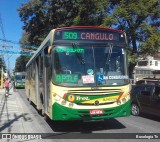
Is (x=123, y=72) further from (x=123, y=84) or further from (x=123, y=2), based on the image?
(x=123, y=2)

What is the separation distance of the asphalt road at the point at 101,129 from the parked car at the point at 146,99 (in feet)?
1.61

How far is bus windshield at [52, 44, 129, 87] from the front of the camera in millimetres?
9867

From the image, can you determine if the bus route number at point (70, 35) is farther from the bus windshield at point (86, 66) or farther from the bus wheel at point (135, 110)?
the bus wheel at point (135, 110)

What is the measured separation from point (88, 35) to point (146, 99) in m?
4.54

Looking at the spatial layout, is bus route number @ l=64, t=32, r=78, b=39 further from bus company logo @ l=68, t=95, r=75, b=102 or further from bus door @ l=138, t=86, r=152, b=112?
bus door @ l=138, t=86, r=152, b=112

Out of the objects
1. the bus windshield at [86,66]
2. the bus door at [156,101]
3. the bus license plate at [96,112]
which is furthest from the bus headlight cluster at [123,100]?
the bus door at [156,101]

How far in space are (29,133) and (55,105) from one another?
121cm

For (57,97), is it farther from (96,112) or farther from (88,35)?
(88,35)

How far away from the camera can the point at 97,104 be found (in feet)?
32.3

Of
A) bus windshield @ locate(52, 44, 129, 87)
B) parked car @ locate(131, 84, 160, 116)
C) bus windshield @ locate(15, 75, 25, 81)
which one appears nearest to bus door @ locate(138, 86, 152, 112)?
parked car @ locate(131, 84, 160, 116)

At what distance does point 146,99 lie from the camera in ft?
44.4

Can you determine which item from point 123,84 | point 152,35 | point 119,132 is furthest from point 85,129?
point 152,35

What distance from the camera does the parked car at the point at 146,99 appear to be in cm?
1286

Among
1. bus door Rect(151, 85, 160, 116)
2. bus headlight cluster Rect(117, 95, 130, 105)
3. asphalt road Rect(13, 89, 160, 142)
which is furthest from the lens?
bus door Rect(151, 85, 160, 116)
